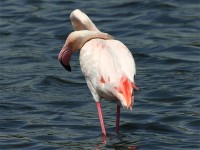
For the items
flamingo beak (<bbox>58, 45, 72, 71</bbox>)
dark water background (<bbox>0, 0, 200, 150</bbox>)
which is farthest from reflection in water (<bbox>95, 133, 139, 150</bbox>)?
flamingo beak (<bbox>58, 45, 72, 71</bbox>)

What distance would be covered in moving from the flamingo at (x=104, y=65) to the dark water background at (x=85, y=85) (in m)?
0.53

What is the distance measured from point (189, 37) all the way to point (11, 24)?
11.1 ft

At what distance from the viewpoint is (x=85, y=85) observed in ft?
36.3

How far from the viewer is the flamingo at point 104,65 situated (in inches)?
313

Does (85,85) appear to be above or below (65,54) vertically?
below

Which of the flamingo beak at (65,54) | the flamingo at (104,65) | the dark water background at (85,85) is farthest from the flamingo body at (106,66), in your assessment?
the dark water background at (85,85)

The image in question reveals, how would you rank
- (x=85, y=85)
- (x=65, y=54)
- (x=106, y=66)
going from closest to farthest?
(x=106, y=66), (x=65, y=54), (x=85, y=85)

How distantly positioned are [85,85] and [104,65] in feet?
9.75

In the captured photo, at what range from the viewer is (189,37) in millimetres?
13156

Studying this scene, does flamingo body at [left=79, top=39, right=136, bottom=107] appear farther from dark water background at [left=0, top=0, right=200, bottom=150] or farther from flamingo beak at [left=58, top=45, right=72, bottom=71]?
dark water background at [left=0, top=0, right=200, bottom=150]

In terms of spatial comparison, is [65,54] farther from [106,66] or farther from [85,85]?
[85,85]

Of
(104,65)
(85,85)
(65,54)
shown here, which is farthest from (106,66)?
(85,85)

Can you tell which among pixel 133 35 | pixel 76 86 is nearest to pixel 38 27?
pixel 133 35

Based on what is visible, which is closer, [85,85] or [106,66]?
[106,66]
